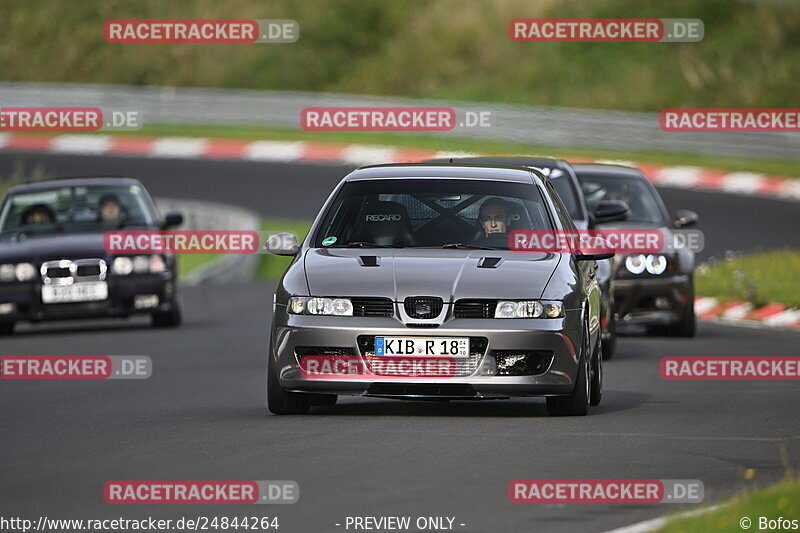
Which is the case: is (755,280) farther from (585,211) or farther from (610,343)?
(585,211)

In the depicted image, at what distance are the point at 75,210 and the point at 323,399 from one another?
9.01 metres

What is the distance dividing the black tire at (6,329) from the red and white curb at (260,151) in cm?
1832

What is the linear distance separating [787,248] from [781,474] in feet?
69.9

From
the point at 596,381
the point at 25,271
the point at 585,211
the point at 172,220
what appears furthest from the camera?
the point at 172,220

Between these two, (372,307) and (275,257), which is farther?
(275,257)

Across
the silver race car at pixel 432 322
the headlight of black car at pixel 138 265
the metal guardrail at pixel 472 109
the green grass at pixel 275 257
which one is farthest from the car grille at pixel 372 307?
the metal guardrail at pixel 472 109

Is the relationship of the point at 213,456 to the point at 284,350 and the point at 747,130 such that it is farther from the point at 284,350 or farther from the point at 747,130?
the point at 747,130

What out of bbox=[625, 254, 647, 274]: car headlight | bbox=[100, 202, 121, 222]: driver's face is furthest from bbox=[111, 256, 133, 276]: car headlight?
bbox=[625, 254, 647, 274]: car headlight

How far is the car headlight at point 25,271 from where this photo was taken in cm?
1911

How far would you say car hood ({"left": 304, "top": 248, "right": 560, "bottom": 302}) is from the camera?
35.7ft

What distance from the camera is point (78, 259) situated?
1923 centimetres

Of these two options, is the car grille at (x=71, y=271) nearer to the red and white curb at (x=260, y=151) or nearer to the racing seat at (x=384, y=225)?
the racing seat at (x=384, y=225)

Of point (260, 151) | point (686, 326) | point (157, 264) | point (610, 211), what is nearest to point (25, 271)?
point (157, 264)

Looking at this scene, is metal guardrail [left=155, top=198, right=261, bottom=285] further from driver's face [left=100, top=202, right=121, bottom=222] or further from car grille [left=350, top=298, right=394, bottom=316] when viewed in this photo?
car grille [left=350, top=298, right=394, bottom=316]
